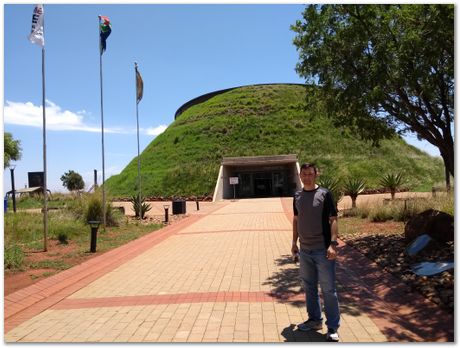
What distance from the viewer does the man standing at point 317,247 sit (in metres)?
4.20

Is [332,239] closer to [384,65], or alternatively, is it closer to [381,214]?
[384,65]

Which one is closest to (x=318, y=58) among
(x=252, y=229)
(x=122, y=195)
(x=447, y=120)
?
(x=447, y=120)

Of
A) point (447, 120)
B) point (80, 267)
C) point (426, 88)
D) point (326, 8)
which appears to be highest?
point (326, 8)

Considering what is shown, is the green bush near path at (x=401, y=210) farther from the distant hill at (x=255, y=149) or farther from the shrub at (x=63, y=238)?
the distant hill at (x=255, y=149)

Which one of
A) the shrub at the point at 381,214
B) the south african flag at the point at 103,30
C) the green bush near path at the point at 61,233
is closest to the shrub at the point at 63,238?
the green bush near path at the point at 61,233

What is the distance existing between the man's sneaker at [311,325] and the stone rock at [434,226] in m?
4.71

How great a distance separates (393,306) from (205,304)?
95.2 inches

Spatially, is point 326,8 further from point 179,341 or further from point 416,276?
point 179,341

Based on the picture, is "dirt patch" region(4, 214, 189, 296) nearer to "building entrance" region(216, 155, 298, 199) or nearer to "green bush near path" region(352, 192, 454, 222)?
"green bush near path" region(352, 192, 454, 222)

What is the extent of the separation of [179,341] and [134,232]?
33.6 feet

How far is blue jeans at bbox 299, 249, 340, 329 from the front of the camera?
13.7 ft

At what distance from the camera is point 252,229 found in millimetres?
13758

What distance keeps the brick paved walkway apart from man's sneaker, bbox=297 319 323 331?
0.07 meters

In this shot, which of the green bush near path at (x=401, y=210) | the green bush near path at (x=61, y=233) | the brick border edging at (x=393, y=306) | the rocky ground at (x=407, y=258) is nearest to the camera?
the brick border edging at (x=393, y=306)
